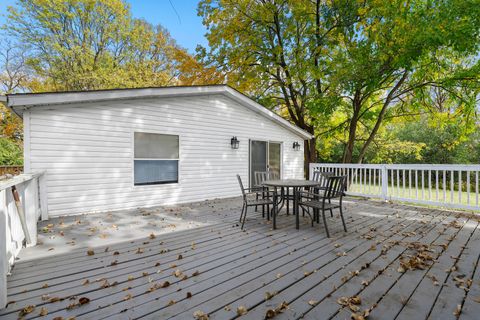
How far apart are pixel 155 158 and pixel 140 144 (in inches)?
20.1

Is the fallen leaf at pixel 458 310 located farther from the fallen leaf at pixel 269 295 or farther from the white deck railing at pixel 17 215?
the white deck railing at pixel 17 215

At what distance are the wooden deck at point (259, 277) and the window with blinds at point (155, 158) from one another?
96.8 inches

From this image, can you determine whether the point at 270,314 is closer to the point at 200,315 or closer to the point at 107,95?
the point at 200,315

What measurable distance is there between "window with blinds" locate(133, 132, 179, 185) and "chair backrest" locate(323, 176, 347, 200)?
4123mm

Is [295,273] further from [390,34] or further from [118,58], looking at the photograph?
[118,58]

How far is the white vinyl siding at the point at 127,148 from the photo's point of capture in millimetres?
4848

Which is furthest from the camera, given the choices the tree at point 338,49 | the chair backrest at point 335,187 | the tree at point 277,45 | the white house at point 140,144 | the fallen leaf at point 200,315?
the tree at point 277,45

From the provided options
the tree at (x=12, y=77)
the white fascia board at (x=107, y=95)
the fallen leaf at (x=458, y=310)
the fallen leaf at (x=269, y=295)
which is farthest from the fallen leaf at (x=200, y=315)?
the tree at (x=12, y=77)

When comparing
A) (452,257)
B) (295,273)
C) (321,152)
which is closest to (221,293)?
(295,273)

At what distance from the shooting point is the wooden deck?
1.93 metres

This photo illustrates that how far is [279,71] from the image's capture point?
11.5 meters

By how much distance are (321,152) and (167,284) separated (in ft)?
50.8

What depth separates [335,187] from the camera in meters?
4.03

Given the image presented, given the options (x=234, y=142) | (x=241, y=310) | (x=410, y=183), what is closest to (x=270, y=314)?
(x=241, y=310)
